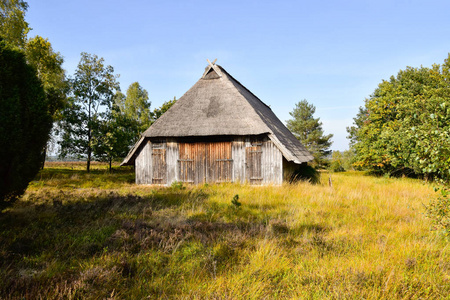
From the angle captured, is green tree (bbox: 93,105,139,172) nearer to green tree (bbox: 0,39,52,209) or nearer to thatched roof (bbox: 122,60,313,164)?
thatched roof (bbox: 122,60,313,164)

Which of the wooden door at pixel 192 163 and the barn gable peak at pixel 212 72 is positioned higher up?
the barn gable peak at pixel 212 72

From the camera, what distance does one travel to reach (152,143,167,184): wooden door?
13062mm

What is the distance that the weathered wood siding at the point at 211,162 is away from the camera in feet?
39.4

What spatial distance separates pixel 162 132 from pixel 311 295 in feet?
37.1

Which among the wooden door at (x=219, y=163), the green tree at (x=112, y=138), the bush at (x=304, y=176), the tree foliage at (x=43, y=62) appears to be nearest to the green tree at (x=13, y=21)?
the tree foliage at (x=43, y=62)

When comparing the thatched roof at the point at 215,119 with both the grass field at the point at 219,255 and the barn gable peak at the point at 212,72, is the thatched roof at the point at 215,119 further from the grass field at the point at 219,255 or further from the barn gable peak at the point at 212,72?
the grass field at the point at 219,255

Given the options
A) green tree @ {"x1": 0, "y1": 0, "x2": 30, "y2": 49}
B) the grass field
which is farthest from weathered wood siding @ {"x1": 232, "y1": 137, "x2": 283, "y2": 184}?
green tree @ {"x1": 0, "y1": 0, "x2": 30, "y2": 49}

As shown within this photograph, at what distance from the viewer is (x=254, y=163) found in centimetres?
1218

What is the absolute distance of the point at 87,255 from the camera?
351 cm

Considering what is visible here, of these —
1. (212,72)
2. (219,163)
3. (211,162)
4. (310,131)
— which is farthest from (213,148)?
(310,131)

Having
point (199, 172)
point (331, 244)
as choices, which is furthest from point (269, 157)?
point (331, 244)

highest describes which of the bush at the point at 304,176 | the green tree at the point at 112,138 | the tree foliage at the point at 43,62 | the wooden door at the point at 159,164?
the tree foliage at the point at 43,62

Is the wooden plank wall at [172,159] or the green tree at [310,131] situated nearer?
the wooden plank wall at [172,159]

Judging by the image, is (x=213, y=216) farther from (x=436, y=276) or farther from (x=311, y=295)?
(x=436, y=276)
